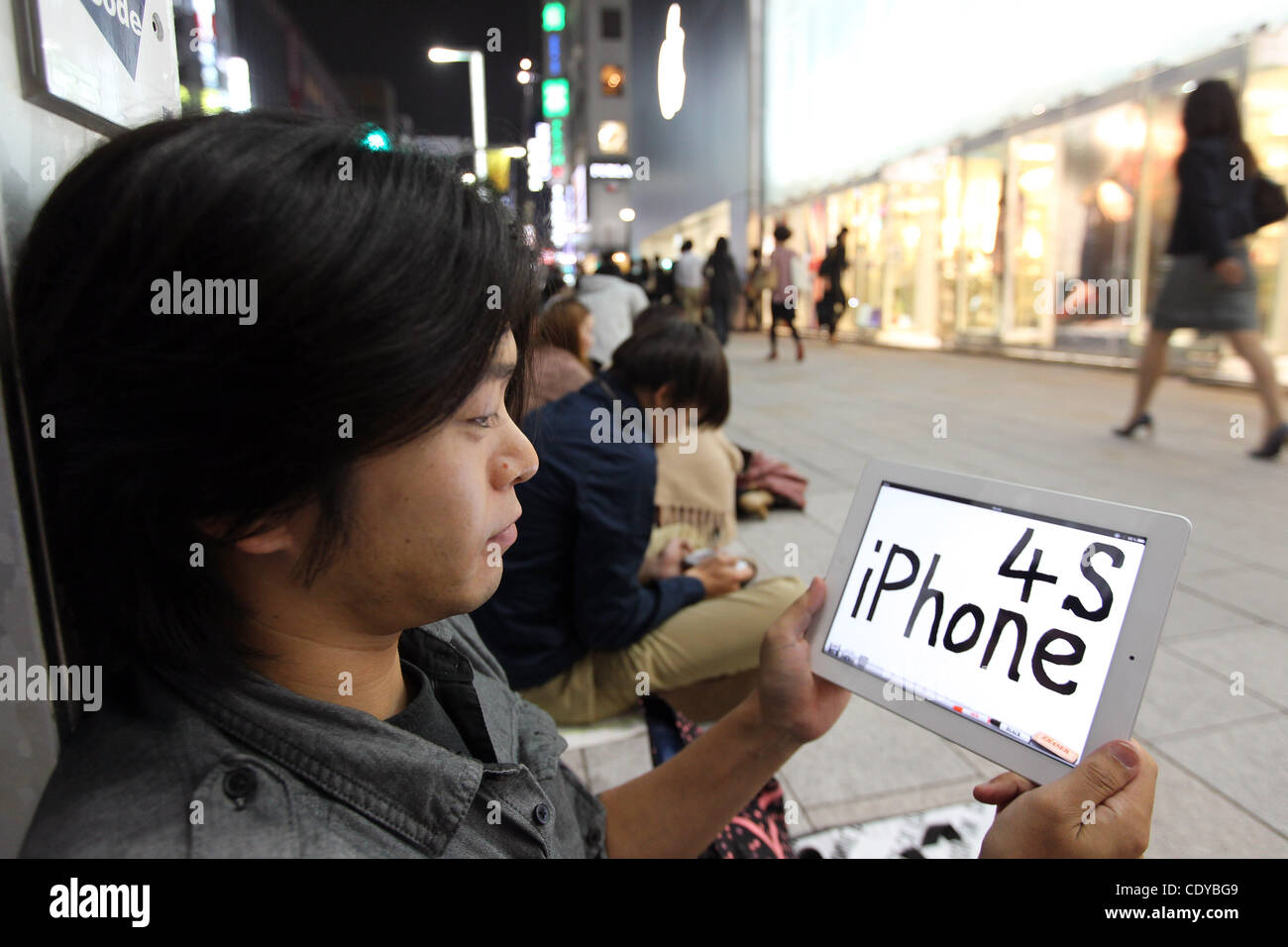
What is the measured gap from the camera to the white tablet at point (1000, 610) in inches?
33.1

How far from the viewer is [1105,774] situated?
789mm

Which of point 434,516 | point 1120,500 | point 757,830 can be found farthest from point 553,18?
point 434,516

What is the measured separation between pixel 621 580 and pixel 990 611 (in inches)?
43.5

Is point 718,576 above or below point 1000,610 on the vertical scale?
below

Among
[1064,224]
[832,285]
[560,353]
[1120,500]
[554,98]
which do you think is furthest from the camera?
[554,98]

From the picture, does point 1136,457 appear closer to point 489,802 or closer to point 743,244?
point 489,802

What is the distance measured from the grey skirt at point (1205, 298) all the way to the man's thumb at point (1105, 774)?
16.3 ft

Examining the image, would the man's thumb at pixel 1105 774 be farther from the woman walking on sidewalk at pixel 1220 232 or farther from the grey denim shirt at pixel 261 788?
the woman walking on sidewalk at pixel 1220 232

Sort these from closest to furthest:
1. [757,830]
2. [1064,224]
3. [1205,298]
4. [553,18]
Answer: [757,830] < [1205,298] < [1064,224] < [553,18]

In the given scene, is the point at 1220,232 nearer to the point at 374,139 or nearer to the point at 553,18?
the point at 374,139

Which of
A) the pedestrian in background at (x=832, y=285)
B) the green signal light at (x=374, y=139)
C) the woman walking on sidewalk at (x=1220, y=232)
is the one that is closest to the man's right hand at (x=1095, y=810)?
the green signal light at (x=374, y=139)

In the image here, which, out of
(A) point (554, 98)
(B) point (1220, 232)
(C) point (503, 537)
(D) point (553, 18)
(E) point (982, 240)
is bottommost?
(C) point (503, 537)
